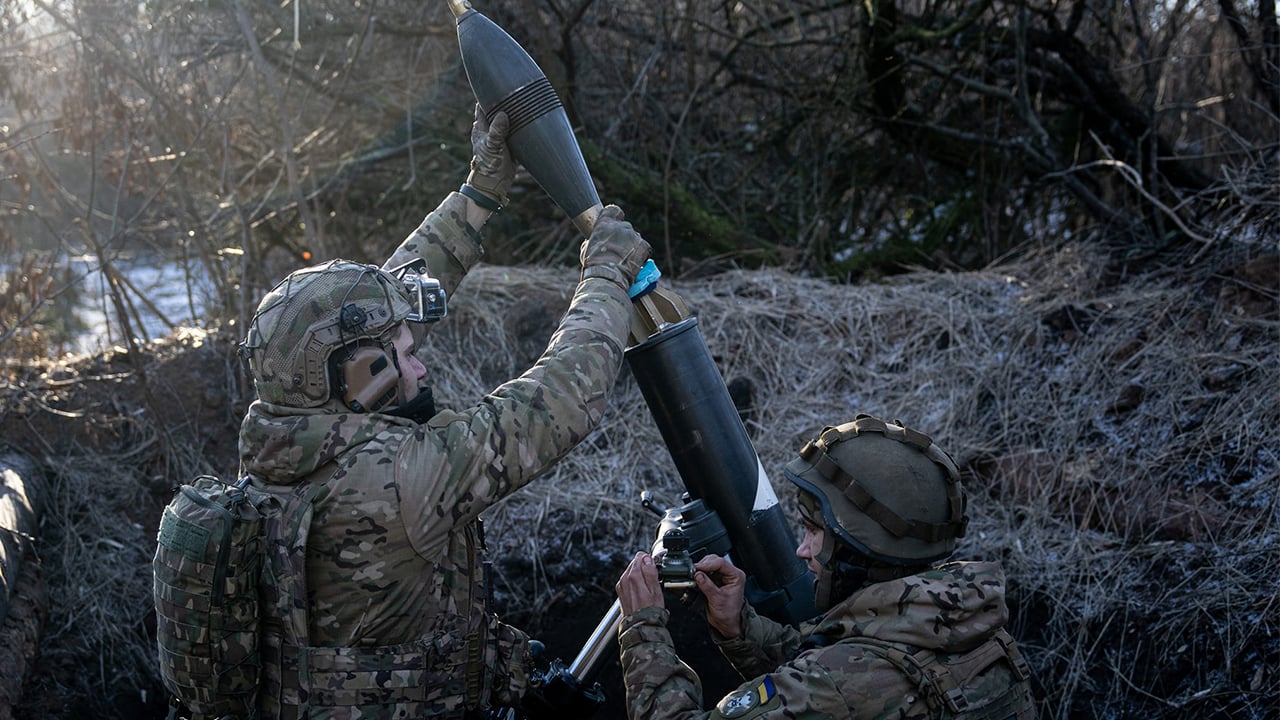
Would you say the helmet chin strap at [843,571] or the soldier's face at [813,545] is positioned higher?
the soldier's face at [813,545]

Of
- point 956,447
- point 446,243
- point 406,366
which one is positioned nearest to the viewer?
point 406,366

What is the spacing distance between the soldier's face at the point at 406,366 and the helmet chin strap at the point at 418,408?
0.02m

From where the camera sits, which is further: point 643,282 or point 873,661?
point 643,282

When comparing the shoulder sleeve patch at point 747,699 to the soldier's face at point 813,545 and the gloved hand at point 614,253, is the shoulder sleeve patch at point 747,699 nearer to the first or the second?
the soldier's face at point 813,545

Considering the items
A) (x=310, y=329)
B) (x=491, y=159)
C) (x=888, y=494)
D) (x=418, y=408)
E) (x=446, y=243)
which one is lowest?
(x=888, y=494)

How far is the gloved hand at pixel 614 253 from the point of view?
2803 mm

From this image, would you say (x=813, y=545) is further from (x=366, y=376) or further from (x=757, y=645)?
(x=366, y=376)

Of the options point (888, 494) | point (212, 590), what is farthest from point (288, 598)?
point (888, 494)

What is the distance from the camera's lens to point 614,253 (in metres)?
2.84

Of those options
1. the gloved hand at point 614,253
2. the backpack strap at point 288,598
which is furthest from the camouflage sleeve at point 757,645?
the backpack strap at point 288,598

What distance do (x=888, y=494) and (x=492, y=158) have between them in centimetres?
168

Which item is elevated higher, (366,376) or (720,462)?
(366,376)

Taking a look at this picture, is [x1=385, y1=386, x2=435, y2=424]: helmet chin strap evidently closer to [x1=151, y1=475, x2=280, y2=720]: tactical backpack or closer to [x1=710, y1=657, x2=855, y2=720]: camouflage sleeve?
[x1=151, y1=475, x2=280, y2=720]: tactical backpack

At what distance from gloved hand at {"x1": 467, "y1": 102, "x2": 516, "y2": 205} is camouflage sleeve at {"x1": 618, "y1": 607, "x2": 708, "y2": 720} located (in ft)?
4.84
